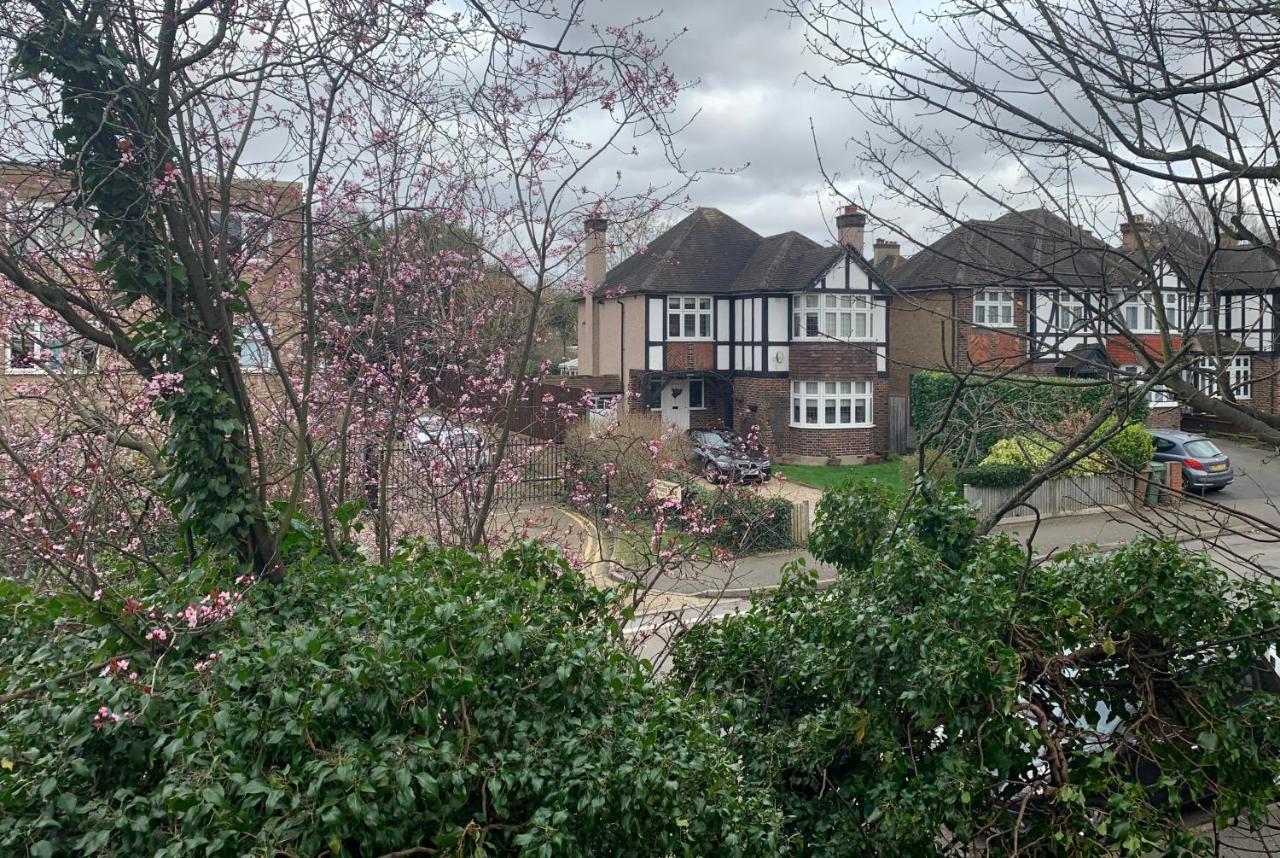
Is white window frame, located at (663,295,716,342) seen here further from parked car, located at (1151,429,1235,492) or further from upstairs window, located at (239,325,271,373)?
upstairs window, located at (239,325,271,373)

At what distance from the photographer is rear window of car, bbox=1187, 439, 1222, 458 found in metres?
21.8

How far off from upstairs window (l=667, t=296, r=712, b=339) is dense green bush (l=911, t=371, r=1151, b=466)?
7.02 m

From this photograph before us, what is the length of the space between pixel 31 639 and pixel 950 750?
400 centimetres

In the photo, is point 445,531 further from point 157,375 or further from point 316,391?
point 157,375

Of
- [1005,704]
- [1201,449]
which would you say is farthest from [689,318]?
[1005,704]

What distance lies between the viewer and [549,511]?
12.4 metres

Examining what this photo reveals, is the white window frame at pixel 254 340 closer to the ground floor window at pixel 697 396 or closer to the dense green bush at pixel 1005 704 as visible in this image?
the dense green bush at pixel 1005 704

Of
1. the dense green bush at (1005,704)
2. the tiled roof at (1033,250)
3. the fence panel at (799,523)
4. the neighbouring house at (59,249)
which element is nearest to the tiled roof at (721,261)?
the fence panel at (799,523)

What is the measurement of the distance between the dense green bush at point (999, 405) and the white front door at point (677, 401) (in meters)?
7.47

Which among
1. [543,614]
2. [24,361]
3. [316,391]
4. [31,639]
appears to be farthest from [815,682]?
[316,391]

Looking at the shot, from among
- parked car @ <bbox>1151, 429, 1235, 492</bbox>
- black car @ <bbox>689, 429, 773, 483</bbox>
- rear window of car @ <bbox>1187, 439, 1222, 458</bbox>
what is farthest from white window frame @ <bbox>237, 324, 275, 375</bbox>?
rear window of car @ <bbox>1187, 439, 1222, 458</bbox>

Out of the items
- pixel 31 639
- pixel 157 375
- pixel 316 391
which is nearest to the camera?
pixel 31 639

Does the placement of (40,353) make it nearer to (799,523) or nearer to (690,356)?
(799,523)

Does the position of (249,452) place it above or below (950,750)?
above
